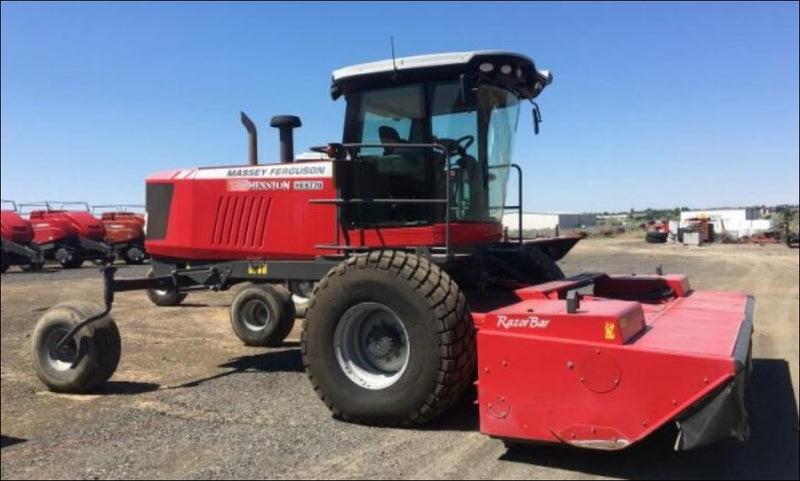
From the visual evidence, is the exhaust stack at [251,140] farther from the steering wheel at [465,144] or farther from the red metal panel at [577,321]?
the red metal panel at [577,321]

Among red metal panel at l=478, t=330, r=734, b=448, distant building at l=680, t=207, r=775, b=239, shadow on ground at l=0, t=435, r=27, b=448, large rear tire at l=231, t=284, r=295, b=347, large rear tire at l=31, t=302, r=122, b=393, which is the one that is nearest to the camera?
red metal panel at l=478, t=330, r=734, b=448

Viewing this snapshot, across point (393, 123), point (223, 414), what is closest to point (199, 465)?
point (223, 414)

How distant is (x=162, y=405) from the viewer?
5855mm

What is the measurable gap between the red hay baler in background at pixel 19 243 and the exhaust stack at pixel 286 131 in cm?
1862

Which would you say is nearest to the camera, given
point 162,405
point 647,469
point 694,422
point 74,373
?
point 694,422

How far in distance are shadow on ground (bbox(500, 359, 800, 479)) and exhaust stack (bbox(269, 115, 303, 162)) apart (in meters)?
4.34

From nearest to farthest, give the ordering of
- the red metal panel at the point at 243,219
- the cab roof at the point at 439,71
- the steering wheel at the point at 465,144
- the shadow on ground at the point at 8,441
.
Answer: the shadow on ground at the point at 8,441 < the cab roof at the point at 439,71 < the steering wheel at the point at 465,144 < the red metal panel at the point at 243,219

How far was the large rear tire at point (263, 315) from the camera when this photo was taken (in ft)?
28.7

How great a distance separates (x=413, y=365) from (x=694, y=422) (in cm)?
197

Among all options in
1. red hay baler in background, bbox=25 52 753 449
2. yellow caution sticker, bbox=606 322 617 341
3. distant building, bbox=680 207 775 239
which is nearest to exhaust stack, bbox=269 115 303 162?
red hay baler in background, bbox=25 52 753 449

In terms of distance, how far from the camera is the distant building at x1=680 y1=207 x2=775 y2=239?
54184 mm

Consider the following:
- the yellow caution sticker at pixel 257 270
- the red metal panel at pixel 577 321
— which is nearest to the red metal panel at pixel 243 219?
the yellow caution sticker at pixel 257 270

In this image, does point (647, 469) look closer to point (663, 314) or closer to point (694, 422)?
point (694, 422)

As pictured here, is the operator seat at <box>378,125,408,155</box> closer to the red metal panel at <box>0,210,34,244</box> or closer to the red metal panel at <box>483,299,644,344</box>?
the red metal panel at <box>483,299,644,344</box>
